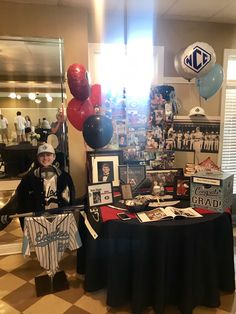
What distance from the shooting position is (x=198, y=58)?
227 cm

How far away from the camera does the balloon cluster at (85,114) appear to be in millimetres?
2115

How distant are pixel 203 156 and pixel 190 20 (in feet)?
4.99

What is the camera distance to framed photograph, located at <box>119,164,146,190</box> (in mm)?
2301

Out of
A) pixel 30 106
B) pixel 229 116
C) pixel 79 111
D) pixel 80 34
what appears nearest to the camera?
pixel 79 111

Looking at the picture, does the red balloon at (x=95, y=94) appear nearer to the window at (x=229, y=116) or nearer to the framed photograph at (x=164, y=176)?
the framed photograph at (x=164, y=176)

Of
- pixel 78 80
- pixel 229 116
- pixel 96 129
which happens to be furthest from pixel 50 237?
pixel 229 116

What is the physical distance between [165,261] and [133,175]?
83 centimetres

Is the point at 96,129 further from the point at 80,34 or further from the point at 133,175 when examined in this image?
the point at 80,34

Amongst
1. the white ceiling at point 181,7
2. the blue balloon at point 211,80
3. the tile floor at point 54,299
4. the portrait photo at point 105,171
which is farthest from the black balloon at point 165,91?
the tile floor at point 54,299

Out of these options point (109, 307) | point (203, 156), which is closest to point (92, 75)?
point (203, 156)

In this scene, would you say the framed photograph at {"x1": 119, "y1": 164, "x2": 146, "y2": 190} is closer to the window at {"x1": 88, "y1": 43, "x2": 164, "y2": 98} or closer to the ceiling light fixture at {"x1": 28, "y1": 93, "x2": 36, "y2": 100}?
the window at {"x1": 88, "y1": 43, "x2": 164, "y2": 98}

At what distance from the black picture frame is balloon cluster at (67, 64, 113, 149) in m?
0.71

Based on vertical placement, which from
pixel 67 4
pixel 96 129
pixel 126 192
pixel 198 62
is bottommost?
pixel 126 192

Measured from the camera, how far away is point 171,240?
1697mm
